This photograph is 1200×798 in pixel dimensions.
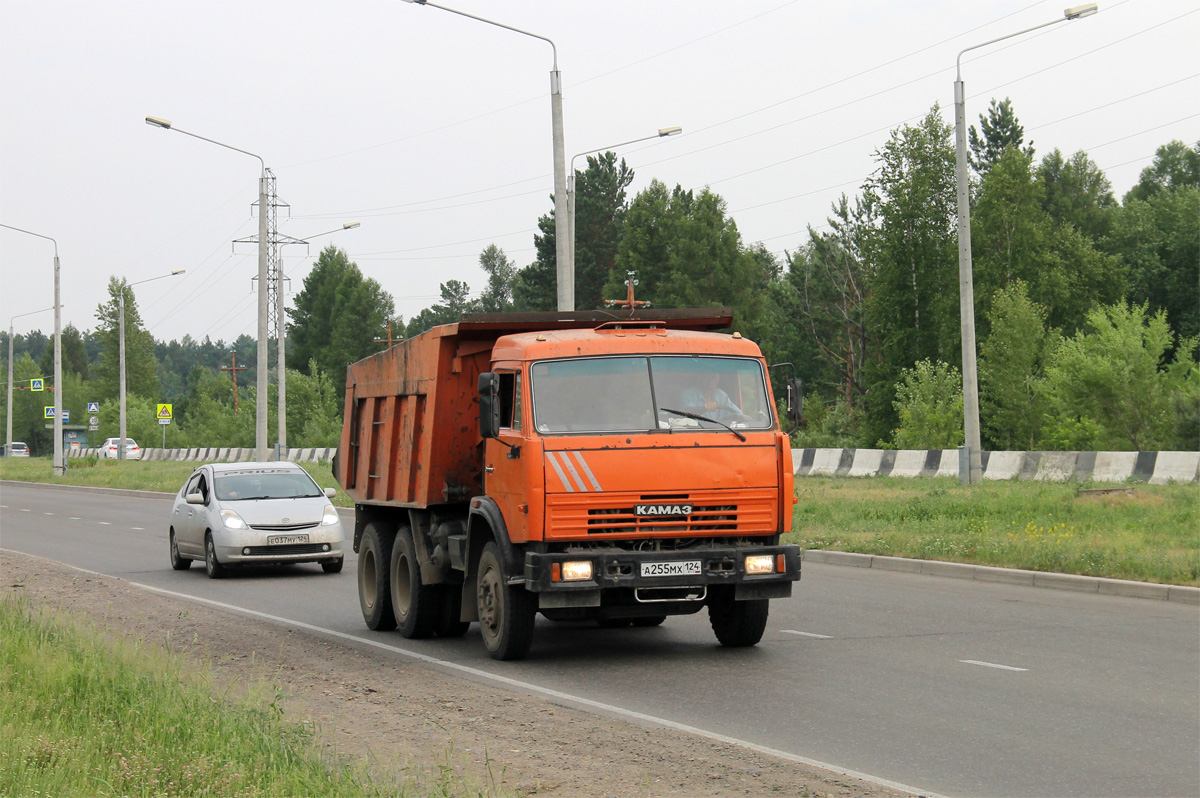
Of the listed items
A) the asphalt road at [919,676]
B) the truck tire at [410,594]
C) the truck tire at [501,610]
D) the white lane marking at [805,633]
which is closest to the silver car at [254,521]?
the asphalt road at [919,676]

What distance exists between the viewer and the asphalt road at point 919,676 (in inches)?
276

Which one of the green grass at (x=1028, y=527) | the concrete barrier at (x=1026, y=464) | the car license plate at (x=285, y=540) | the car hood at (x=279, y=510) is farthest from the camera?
the concrete barrier at (x=1026, y=464)

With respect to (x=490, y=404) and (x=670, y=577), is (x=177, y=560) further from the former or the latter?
(x=670, y=577)

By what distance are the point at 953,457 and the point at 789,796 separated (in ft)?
83.9

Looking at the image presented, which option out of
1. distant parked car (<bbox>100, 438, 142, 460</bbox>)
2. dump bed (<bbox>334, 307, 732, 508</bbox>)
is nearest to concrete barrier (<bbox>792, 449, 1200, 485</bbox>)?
dump bed (<bbox>334, 307, 732, 508</bbox>)

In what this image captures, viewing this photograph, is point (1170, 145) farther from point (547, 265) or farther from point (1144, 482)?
point (1144, 482)

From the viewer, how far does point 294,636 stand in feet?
39.2

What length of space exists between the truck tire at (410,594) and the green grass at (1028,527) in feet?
24.5

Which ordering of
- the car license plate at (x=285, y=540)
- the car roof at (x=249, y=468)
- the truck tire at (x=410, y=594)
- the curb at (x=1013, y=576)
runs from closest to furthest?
1. the truck tire at (x=410, y=594)
2. the curb at (x=1013, y=576)
3. the car license plate at (x=285, y=540)
4. the car roof at (x=249, y=468)

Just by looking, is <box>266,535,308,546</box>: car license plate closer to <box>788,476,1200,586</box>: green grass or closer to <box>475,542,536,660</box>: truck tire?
<box>788,476,1200,586</box>: green grass

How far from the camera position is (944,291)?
67938 mm

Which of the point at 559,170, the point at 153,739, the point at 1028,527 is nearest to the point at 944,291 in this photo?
the point at 559,170

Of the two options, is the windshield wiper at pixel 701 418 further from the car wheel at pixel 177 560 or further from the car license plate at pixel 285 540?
the car wheel at pixel 177 560

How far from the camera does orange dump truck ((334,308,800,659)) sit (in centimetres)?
971
